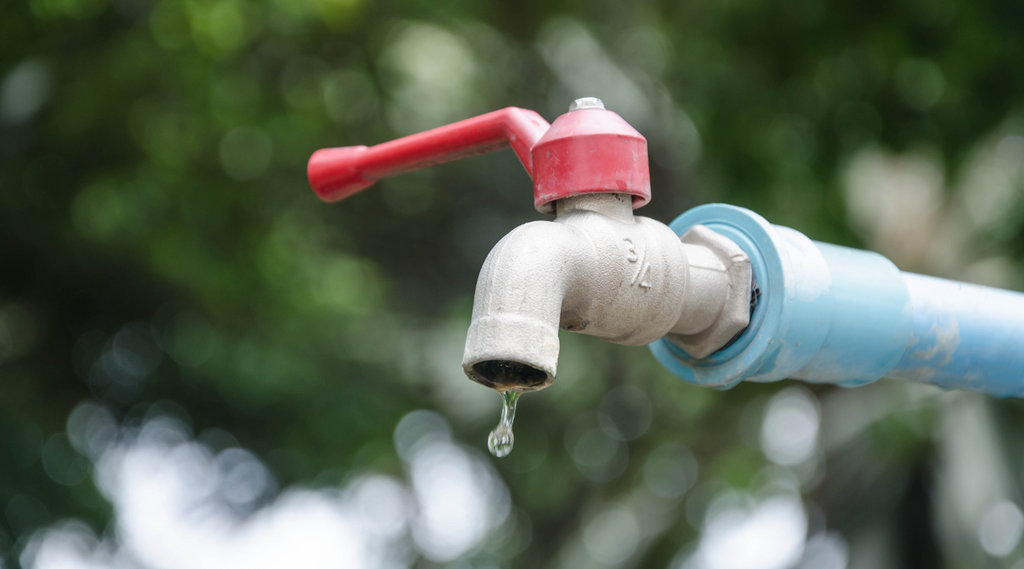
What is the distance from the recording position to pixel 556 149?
0.78 metres

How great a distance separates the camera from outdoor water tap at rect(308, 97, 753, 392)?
2.20 feet

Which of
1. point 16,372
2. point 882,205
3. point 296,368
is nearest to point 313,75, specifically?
point 296,368

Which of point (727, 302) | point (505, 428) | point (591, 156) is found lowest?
point (505, 428)

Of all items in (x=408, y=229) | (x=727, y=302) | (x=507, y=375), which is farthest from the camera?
(x=408, y=229)

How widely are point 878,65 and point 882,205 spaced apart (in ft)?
Result: 2.92

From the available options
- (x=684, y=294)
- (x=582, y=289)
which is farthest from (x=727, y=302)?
(x=582, y=289)

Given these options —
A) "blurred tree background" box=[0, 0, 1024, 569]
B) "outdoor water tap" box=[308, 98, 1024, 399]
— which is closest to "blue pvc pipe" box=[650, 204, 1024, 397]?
"outdoor water tap" box=[308, 98, 1024, 399]

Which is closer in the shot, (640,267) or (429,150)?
(640,267)

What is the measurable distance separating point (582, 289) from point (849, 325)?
0.26 meters

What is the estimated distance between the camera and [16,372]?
3.71m

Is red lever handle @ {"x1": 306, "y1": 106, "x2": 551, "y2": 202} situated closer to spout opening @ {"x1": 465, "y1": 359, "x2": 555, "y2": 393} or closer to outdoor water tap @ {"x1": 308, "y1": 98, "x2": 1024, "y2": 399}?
outdoor water tap @ {"x1": 308, "y1": 98, "x2": 1024, "y2": 399}

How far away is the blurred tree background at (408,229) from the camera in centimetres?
297

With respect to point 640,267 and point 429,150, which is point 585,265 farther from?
point 429,150

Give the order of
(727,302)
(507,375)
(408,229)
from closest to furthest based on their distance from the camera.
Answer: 1. (507,375)
2. (727,302)
3. (408,229)
